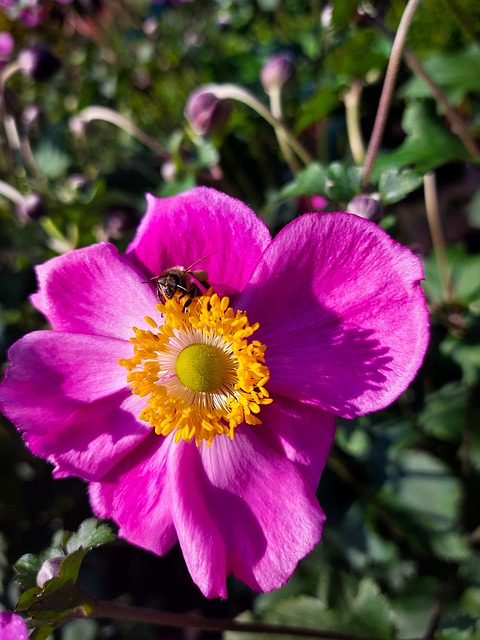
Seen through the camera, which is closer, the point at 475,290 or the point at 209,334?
the point at 209,334

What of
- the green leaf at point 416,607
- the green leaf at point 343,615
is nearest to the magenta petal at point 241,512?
the green leaf at point 343,615

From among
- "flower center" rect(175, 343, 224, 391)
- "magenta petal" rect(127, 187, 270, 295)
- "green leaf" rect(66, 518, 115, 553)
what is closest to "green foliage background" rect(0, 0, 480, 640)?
"green leaf" rect(66, 518, 115, 553)

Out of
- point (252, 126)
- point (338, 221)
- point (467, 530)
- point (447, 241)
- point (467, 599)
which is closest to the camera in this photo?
point (338, 221)

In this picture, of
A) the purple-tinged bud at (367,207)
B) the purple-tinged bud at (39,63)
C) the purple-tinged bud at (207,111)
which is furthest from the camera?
the purple-tinged bud at (39,63)

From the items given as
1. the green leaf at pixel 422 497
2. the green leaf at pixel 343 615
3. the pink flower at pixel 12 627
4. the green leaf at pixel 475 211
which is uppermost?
the pink flower at pixel 12 627

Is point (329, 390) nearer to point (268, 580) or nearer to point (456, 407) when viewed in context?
point (268, 580)

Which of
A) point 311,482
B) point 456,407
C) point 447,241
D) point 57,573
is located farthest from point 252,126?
point 57,573

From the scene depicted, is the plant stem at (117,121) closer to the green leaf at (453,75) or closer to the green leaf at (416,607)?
the green leaf at (453,75)
